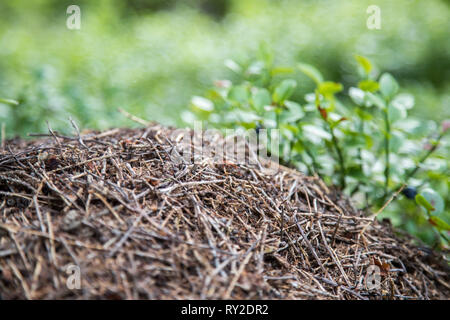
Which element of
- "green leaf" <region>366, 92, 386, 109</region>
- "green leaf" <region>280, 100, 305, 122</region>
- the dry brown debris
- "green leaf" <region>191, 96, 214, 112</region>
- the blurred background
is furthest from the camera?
the blurred background

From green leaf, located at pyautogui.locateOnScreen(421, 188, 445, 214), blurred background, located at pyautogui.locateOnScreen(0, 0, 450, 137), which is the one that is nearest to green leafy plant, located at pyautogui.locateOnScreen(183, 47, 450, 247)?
green leaf, located at pyautogui.locateOnScreen(421, 188, 445, 214)

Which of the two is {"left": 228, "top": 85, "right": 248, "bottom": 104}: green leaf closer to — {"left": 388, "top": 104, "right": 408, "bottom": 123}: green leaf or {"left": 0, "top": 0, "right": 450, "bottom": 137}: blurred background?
{"left": 388, "top": 104, "right": 408, "bottom": 123}: green leaf

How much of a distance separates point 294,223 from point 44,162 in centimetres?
88

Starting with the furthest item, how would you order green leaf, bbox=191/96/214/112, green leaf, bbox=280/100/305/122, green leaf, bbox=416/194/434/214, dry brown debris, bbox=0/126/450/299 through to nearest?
green leaf, bbox=191/96/214/112 < green leaf, bbox=280/100/305/122 < green leaf, bbox=416/194/434/214 < dry brown debris, bbox=0/126/450/299

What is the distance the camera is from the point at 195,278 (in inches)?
38.9

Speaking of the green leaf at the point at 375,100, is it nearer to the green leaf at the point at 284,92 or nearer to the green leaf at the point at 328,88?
the green leaf at the point at 328,88

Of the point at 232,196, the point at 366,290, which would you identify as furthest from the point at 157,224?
the point at 366,290

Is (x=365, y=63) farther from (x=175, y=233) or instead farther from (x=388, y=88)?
(x=175, y=233)

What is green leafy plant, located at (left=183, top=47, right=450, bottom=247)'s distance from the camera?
5.53 feet

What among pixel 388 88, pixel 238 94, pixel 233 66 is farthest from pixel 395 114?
pixel 233 66

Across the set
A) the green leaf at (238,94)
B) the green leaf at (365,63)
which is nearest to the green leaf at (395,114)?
the green leaf at (365,63)

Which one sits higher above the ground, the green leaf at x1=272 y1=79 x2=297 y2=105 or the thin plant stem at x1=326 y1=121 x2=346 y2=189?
the green leaf at x1=272 y1=79 x2=297 y2=105

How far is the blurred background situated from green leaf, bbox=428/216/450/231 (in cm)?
206
